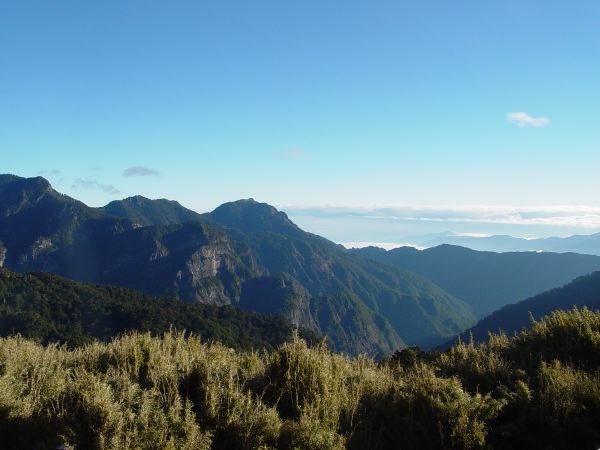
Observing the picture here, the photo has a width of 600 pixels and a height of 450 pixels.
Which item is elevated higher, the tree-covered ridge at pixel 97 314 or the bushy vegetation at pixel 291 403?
the bushy vegetation at pixel 291 403

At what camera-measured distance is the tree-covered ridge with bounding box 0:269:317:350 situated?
103 metres

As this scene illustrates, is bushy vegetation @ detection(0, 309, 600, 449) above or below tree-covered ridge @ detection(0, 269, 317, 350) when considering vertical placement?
above

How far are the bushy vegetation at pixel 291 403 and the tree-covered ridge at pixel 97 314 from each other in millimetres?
91834

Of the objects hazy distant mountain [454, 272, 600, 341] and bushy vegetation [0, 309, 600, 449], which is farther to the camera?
hazy distant mountain [454, 272, 600, 341]

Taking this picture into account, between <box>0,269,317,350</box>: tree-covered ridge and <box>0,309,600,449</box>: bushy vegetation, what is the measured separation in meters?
91.8

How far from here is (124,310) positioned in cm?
11906

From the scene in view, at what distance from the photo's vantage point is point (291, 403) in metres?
6.35

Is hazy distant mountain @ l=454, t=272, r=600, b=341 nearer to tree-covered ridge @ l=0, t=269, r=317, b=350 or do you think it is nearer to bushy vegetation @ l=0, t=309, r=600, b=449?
tree-covered ridge @ l=0, t=269, r=317, b=350

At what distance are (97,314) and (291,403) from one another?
124466 millimetres

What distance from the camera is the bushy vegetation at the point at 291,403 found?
17.4ft

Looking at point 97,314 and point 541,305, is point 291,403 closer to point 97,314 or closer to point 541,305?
point 97,314

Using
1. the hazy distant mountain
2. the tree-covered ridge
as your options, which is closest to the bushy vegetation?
the tree-covered ridge

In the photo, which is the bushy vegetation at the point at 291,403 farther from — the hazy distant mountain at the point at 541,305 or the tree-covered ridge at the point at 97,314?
the hazy distant mountain at the point at 541,305

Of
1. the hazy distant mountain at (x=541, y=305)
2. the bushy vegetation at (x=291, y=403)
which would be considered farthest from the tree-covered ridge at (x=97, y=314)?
the bushy vegetation at (x=291, y=403)
